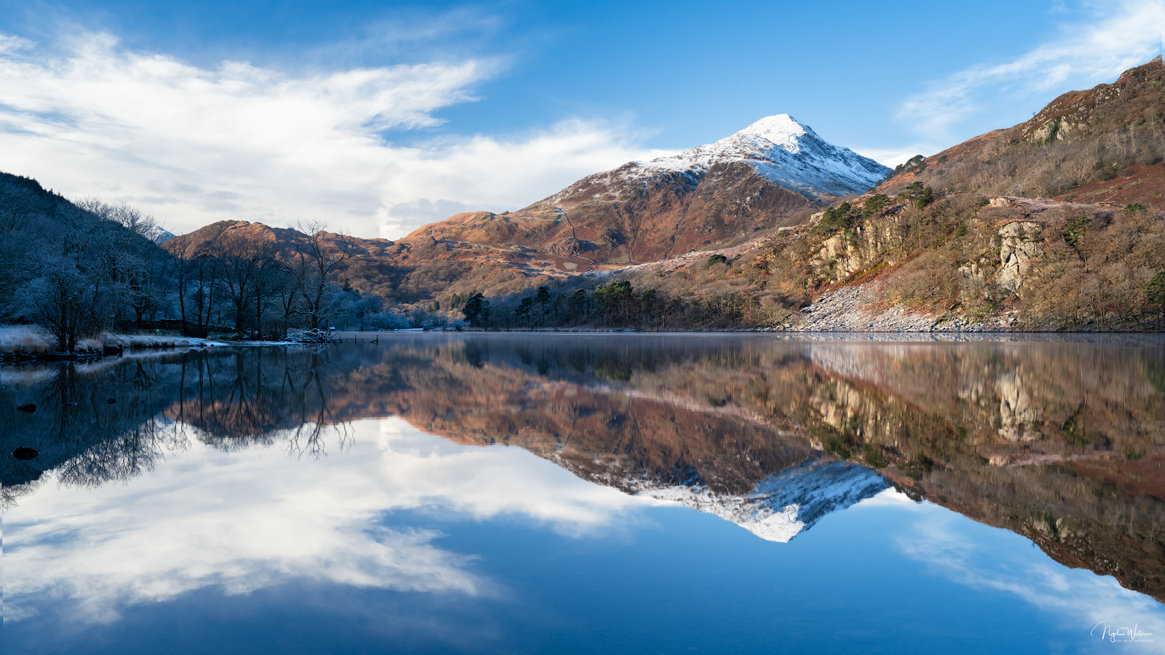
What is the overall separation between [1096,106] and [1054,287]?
77011mm

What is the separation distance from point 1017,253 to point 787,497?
66.1 metres

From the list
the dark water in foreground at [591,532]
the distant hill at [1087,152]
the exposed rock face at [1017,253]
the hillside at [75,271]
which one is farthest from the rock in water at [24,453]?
the distant hill at [1087,152]

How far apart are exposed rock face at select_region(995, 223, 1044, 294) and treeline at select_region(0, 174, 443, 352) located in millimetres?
59279

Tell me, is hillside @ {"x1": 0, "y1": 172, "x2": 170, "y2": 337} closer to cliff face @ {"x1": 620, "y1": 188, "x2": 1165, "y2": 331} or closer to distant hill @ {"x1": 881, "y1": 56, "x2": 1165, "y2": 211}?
cliff face @ {"x1": 620, "y1": 188, "x2": 1165, "y2": 331}

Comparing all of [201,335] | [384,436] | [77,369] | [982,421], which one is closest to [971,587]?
[982,421]

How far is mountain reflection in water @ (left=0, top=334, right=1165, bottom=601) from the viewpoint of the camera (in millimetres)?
5000

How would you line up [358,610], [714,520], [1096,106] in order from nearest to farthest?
[358,610] < [714,520] < [1096,106]

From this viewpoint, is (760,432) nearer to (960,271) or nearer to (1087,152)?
(960,271)

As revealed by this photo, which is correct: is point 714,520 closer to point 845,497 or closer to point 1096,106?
point 845,497

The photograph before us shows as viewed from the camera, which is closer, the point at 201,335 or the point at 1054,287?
the point at 201,335

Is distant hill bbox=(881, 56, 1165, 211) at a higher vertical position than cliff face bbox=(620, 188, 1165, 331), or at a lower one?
higher

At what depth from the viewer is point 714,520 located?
489 centimetres
